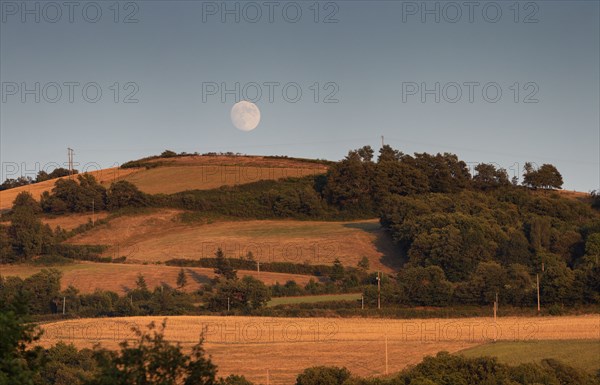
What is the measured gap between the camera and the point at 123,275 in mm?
72875

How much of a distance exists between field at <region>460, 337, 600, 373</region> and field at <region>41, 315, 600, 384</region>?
1.03 metres

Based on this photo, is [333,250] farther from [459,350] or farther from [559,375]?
[559,375]

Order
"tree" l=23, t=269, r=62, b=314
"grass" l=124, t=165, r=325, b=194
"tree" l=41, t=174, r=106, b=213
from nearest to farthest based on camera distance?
"tree" l=23, t=269, r=62, b=314 < "tree" l=41, t=174, r=106, b=213 < "grass" l=124, t=165, r=325, b=194

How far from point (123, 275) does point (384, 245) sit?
27074 millimetres

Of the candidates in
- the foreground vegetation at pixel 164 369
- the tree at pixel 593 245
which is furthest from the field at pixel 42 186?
the foreground vegetation at pixel 164 369

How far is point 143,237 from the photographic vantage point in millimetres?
90000

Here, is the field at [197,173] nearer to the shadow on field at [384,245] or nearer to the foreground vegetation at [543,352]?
the shadow on field at [384,245]

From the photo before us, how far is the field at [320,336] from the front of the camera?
3839 centimetres

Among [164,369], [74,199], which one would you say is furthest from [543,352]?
[74,199]

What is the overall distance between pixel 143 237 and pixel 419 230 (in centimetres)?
3205

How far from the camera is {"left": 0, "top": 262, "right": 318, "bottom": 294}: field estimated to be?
2736 inches

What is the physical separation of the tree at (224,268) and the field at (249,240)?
5405 mm

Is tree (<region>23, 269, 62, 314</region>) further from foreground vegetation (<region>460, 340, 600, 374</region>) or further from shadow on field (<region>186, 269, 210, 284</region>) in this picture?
foreground vegetation (<region>460, 340, 600, 374</region>)

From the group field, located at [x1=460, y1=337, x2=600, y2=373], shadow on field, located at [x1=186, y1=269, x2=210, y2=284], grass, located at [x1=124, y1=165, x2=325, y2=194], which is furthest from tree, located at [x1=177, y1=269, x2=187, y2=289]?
grass, located at [x1=124, y1=165, x2=325, y2=194]
